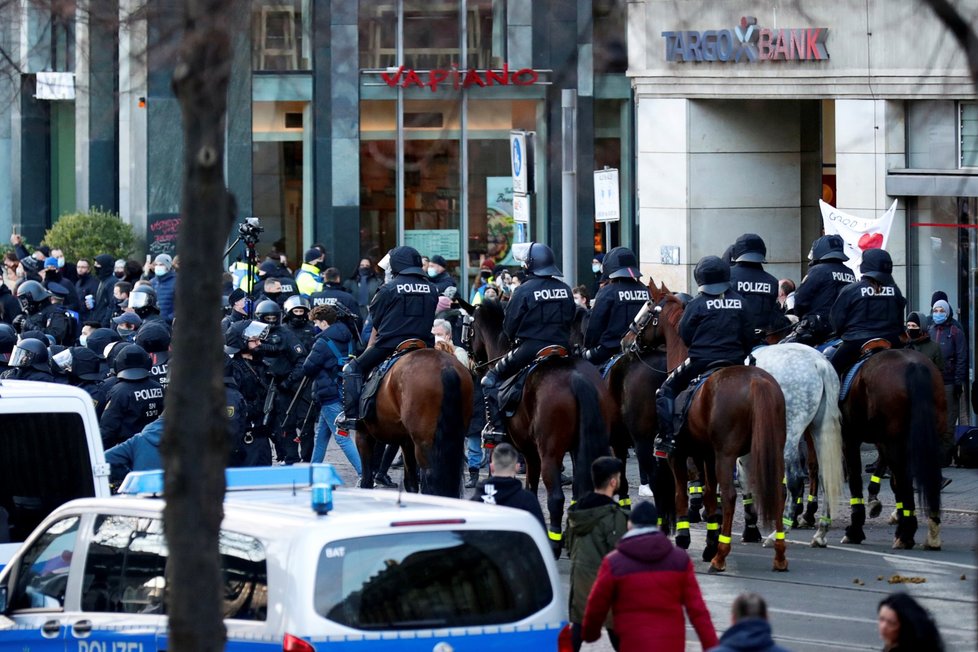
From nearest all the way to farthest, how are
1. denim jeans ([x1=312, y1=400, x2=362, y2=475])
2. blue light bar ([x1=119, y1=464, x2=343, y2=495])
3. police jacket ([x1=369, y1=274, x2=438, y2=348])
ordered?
1. blue light bar ([x1=119, y1=464, x2=343, y2=495])
2. police jacket ([x1=369, y1=274, x2=438, y2=348])
3. denim jeans ([x1=312, y1=400, x2=362, y2=475])

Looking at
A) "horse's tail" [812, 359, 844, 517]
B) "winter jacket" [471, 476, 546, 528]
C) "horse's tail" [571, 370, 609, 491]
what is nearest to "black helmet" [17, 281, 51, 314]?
"horse's tail" [571, 370, 609, 491]

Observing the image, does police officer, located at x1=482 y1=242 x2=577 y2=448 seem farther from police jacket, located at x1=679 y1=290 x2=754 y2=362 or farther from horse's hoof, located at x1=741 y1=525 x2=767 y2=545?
horse's hoof, located at x1=741 y1=525 x2=767 y2=545

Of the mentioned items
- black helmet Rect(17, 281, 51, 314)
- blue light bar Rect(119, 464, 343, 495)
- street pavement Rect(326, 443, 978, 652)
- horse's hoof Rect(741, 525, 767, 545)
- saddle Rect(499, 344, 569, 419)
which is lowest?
street pavement Rect(326, 443, 978, 652)

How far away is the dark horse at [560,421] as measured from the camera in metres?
13.5

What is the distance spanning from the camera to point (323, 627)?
694cm

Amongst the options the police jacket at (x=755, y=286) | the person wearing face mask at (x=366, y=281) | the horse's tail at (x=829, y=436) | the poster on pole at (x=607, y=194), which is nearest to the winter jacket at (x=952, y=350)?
the poster on pole at (x=607, y=194)

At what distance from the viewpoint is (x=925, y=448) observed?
13805 millimetres

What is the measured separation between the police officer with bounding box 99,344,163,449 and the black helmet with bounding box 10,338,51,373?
1.63 m

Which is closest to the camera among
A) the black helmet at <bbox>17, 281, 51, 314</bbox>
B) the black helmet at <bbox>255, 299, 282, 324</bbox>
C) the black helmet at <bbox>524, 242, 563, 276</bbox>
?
the black helmet at <bbox>524, 242, 563, 276</bbox>

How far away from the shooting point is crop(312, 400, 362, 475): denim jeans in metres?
17.6

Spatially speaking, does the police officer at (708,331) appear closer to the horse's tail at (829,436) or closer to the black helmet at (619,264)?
the horse's tail at (829,436)

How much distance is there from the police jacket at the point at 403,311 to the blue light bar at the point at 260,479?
21.9ft

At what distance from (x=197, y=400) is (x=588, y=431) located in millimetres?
7911

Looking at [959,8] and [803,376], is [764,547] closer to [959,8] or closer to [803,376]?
[803,376]
